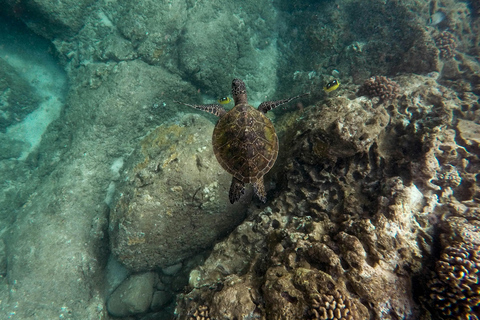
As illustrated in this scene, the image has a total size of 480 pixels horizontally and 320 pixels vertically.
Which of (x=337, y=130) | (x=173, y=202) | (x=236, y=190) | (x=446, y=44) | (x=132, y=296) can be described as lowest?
(x=132, y=296)

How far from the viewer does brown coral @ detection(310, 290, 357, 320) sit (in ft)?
7.78

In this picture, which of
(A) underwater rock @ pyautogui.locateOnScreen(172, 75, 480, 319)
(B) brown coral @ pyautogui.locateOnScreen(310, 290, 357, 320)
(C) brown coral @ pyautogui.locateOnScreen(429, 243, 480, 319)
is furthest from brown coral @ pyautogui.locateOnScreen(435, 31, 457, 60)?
(B) brown coral @ pyautogui.locateOnScreen(310, 290, 357, 320)

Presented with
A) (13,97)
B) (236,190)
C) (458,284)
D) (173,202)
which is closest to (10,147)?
(13,97)

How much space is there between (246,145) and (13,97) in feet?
44.1

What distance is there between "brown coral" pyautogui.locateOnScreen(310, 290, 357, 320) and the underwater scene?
0.02m

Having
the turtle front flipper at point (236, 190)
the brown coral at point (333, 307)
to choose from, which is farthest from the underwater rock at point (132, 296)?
the brown coral at point (333, 307)

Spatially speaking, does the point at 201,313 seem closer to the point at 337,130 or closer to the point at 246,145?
the point at 246,145

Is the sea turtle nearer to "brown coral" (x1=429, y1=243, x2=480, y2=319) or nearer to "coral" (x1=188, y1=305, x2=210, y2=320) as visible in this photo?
"coral" (x1=188, y1=305, x2=210, y2=320)

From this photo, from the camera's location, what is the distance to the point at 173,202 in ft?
16.4

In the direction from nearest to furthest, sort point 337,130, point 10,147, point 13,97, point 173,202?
point 337,130
point 173,202
point 10,147
point 13,97

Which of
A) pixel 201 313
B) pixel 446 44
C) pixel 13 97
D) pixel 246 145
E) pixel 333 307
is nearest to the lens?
pixel 333 307

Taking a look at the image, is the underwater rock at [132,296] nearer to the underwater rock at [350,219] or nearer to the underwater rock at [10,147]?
the underwater rock at [350,219]

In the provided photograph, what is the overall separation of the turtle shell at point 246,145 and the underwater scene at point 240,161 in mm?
41

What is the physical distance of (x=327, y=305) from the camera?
2.41m
